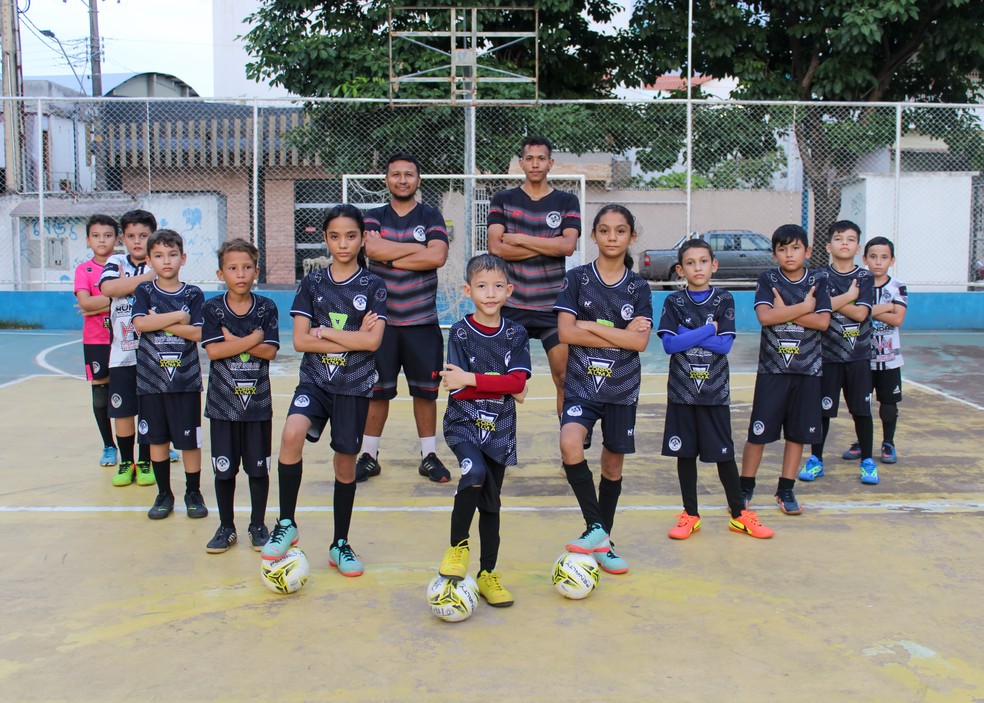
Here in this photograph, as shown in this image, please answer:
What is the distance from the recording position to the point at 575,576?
13.4 feet

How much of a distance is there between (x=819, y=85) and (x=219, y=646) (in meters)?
16.6

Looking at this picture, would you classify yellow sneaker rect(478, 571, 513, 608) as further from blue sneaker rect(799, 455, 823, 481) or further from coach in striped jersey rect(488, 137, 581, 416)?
blue sneaker rect(799, 455, 823, 481)

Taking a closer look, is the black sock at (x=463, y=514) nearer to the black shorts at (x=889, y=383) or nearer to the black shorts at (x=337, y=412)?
the black shorts at (x=337, y=412)

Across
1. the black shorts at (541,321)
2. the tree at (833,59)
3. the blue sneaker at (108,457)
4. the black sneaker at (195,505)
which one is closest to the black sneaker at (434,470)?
the black shorts at (541,321)

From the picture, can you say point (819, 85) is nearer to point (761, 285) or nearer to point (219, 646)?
point (761, 285)

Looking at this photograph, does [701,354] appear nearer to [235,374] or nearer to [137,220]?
[235,374]

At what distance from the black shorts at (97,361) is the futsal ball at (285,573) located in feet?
8.60

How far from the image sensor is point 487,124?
1498 cm

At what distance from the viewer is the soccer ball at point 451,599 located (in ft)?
12.6

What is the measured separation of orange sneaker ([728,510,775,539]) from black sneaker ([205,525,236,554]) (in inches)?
103

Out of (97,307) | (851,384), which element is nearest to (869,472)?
(851,384)

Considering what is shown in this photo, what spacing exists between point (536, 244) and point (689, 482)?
68.3 inches

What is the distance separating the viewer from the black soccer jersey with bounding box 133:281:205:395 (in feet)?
16.8

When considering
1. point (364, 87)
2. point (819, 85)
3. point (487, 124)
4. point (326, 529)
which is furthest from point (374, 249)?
point (819, 85)
